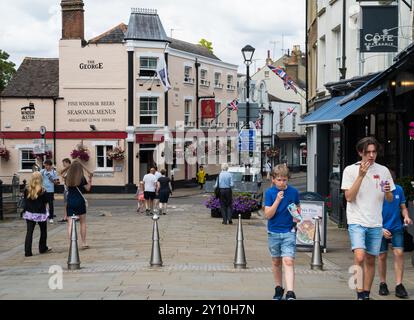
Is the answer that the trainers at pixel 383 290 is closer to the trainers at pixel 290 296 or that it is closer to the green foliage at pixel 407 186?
the trainers at pixel 290 296

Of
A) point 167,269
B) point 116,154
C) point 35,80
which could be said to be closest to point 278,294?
point 167,269

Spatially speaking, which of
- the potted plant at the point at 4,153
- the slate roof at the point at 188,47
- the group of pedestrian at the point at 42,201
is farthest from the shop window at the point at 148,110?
the group of pedestrian at the point at 42,201

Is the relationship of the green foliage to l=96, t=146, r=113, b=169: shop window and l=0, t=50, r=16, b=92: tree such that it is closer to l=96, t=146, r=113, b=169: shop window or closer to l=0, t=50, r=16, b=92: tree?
l=96, t=146, r=113, b=169: shop window

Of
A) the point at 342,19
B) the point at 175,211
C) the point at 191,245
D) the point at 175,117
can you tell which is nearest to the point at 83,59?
the point at 175,117

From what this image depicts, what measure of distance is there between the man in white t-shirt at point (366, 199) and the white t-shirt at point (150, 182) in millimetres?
17753

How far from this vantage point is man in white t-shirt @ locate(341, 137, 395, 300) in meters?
8.14

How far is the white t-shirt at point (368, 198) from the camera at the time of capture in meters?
8.19

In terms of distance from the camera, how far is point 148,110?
44219 millimetres

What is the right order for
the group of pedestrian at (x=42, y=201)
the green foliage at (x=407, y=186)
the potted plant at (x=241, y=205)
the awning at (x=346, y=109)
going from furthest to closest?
the potted plant at (x=241, y=205)
the awning at (x=346, y=109)
the group of pedestrian at (x=42, y=201)
the green foliage at (x=407, y=186)

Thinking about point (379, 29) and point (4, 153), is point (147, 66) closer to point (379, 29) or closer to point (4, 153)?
point (4, 153)

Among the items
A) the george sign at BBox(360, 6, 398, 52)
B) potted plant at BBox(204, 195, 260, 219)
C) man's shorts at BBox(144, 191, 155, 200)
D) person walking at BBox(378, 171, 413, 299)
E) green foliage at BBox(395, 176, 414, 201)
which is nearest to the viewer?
person walking at BBox(378, 171, 413, 299)

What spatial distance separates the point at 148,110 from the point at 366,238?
36577mm

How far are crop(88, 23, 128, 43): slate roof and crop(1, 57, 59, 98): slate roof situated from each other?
3.78 meters

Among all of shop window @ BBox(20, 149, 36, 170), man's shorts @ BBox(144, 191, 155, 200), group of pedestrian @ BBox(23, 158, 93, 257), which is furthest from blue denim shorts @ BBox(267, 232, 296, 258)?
shop window @ BBox(20, 149, 36, 170)
